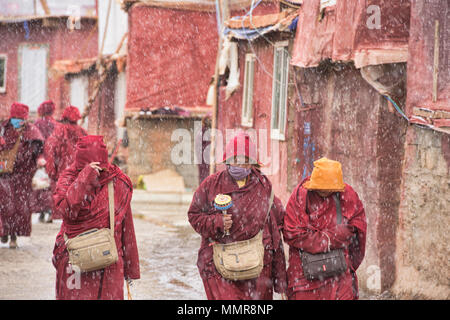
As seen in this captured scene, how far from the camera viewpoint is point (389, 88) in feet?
25.7

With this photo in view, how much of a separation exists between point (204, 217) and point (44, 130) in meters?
7.57

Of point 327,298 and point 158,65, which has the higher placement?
point 158,65

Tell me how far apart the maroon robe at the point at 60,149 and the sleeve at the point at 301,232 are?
6.05 m

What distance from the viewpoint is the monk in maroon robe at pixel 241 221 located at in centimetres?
533

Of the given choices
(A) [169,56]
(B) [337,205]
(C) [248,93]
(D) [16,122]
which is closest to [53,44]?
(A) [169,56]

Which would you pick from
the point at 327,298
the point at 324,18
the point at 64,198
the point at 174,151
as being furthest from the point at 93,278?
the point at 174,151

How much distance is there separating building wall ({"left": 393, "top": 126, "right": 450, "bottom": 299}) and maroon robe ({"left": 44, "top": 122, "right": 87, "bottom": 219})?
16.5 ft

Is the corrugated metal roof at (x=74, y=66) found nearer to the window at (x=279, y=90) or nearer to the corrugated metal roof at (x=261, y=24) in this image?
the corrugated metal roof at (x=261, y=24)

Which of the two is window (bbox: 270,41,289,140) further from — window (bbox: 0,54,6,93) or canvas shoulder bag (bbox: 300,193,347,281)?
window (bbox: 0,54,6,93)

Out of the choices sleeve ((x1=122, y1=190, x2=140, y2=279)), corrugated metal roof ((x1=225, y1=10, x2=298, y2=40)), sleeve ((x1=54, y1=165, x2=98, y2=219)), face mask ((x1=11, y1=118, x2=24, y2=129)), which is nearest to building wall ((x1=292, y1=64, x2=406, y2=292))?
corrugated metal roof ((x1=225, y1=10, x2=298, y2=40))

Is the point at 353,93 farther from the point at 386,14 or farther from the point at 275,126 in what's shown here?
the point at 275,126

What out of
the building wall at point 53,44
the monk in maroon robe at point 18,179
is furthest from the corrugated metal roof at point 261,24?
the building wall at point 53,44

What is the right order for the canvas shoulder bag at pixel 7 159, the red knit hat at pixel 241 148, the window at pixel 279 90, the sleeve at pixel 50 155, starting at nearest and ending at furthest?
the red knit hat at pixel 241 148 < the canvas shoulder bag at pixel 7 159 < the sleeve at pixel 50 155 < the window at pixel 279 90
